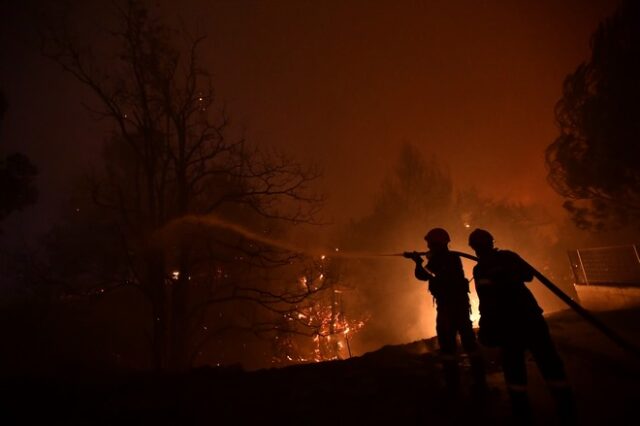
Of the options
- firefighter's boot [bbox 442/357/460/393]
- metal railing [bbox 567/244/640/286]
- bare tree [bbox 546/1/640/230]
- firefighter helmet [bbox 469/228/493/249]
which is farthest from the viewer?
bare tree [bbox 546/1/640/230]

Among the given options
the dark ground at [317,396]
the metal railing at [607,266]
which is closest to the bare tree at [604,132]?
the metal railing at [607,266]

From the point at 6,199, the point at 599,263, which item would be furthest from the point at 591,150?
the point at 6,199

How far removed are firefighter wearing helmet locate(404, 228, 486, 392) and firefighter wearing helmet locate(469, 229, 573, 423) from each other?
0.92 m

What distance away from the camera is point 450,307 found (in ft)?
16.5

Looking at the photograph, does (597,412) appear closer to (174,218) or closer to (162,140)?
(174,218)

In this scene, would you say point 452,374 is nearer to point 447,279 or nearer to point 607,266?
point 447,279

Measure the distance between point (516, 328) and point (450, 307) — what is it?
1.34m

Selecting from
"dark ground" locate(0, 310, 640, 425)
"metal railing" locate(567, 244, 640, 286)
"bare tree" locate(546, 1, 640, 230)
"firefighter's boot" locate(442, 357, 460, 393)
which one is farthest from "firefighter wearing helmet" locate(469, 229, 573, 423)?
"bare tree" locate(546, 1, 640, 230)

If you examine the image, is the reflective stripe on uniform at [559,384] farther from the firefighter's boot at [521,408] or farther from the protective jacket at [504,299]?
the protective jacket at [504,299]

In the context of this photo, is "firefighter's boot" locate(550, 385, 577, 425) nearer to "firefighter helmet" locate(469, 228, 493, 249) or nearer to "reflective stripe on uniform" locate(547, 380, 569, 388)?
"reflective stripe on uniform" locate(547, 380, 569, 388)

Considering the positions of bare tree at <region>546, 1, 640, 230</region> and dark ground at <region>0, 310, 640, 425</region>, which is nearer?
dark ground at <region>0, 310, 640, 425</region>

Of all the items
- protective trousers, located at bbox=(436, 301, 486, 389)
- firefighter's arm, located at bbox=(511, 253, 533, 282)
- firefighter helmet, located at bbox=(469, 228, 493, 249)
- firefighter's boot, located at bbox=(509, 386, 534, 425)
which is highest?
firefighter helmet, located at bbox=(469, 228, 493, 249)

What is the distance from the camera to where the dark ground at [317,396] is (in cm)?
424

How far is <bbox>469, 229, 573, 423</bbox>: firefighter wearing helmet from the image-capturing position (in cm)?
354
